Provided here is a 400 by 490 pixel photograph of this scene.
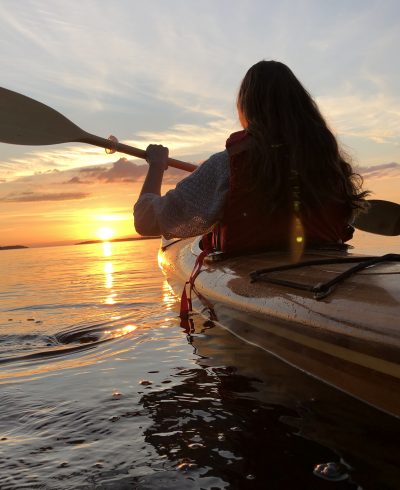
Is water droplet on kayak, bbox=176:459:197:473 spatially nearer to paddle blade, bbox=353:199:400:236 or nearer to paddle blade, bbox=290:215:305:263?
paddle blade, bbox=290:215:305:263

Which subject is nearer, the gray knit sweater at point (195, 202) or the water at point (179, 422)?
the water at point (179, 422)

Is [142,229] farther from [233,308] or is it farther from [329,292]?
[329,292]

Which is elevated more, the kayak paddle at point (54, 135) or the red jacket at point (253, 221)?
the kayak paddle at point (54, 135)

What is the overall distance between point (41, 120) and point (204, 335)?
2.55m

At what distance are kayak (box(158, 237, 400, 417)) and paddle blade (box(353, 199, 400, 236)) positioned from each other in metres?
1.29

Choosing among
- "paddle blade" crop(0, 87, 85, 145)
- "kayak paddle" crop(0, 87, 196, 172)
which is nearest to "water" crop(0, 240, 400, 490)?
"kayak paddle" crop(0, 87, 196, 172)

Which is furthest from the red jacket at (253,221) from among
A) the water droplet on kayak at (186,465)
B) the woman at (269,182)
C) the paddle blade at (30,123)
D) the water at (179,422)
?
the paddle blade at (30,123)

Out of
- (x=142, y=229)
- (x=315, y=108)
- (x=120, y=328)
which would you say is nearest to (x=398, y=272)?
(x=315, y=108)

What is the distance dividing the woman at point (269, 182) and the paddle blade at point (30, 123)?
1928mm

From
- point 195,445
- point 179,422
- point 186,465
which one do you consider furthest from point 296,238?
point 186,465

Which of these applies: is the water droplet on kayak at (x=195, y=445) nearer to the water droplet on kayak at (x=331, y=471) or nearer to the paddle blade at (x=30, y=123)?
the water droplet on kayak at (x=331, y=471)

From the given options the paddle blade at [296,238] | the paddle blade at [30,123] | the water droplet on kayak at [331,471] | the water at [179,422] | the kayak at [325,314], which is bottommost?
the water at [179,422]

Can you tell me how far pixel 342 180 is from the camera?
288cm

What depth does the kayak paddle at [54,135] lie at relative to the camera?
161 inches
